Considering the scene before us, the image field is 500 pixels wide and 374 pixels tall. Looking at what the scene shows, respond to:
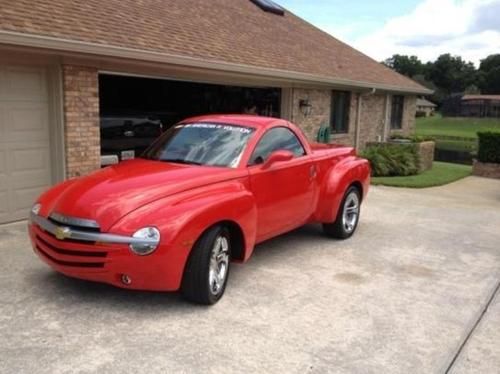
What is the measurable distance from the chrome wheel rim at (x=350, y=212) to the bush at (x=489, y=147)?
1062 centimetres

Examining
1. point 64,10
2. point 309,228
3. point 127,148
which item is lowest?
point 309,228

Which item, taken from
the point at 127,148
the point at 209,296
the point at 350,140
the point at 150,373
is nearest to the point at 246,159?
the point at 209,296

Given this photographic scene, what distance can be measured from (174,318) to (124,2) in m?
7.79

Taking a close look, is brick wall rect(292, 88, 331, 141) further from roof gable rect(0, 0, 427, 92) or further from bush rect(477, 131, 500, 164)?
bush rect(477, 131, 500, 164)

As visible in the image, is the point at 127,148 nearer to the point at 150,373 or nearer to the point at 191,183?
the point at 191,183

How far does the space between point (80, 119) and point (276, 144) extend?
11.6ft

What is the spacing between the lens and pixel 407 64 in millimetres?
131875

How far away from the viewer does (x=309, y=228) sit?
304 inches

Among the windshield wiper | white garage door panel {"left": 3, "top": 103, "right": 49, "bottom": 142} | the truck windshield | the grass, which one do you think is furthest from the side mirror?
the grass

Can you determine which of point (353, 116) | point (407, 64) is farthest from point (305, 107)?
point (407, 64)

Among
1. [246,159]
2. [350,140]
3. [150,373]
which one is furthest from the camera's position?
[350,140]

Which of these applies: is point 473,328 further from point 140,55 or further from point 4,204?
point 140,55

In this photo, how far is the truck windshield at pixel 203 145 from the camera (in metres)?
5.32

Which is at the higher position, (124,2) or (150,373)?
(124,2)
